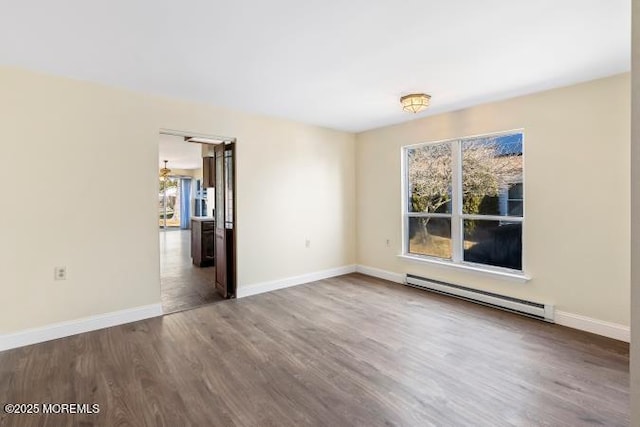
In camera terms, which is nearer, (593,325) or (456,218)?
(593,325)

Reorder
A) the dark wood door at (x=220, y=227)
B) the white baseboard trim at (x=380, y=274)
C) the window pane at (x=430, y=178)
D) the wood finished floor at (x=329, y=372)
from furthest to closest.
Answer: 1. the white baseboard trim at (x=380, y=274)
2. the window pane at (x=430, y=178)
3. the dark wood door at (x=220, y=227)
4. the wood finished floor at (x=329, y=372)

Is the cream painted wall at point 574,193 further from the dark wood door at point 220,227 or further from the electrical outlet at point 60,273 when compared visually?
the electrical outlet at point 60,273

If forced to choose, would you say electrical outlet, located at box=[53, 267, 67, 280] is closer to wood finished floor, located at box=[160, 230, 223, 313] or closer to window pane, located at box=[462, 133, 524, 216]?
wood finished floor, located at box=[160, 230, 223, 313]

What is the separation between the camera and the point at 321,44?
2.39 metres

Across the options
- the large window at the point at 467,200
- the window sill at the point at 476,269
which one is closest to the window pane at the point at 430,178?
the large window at the point at 467,200

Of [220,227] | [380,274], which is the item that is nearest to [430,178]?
[380,274]

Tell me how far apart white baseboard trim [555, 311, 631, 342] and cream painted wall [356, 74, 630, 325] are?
5 centimetres

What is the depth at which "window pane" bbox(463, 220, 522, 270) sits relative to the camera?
3707 millimetres

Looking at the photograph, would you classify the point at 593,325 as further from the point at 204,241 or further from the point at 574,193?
the point at 204,241

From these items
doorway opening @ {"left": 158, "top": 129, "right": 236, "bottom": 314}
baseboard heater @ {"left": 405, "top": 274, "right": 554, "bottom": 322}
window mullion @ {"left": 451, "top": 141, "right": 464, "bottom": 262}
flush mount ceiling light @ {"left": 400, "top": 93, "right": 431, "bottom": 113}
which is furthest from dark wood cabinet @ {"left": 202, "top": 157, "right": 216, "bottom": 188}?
window mullion @ {"left": 451, "top": 141, "right": 464, "bottom": 262}

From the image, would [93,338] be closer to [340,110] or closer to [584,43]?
[340,110]

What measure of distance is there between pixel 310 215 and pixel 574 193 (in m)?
3.26

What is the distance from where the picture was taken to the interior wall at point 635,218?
2.71 ft

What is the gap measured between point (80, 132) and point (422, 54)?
3255mm
